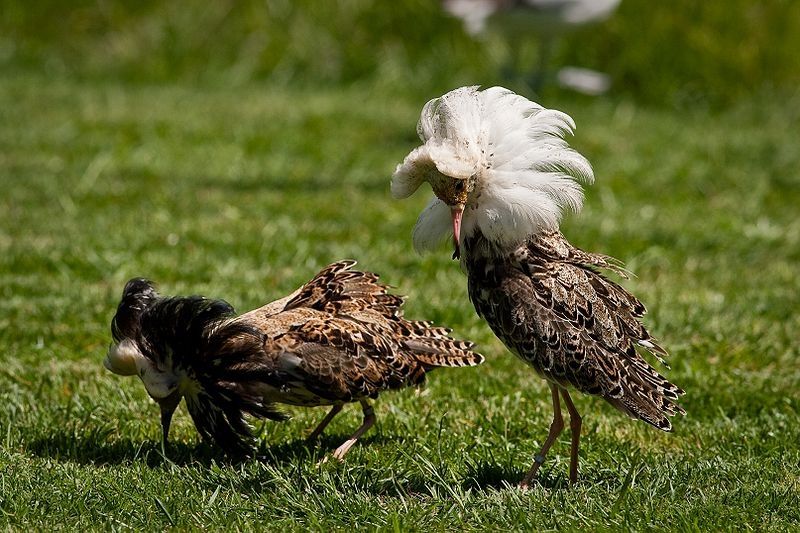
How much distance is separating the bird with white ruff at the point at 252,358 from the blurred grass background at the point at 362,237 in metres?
0.25

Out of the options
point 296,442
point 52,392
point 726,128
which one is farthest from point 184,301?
point 726,128

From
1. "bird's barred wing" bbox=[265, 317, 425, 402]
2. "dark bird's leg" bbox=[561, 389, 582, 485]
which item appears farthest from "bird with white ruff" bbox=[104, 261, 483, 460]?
"dark bird's leg" bbox=[561, 389, 582, 485]

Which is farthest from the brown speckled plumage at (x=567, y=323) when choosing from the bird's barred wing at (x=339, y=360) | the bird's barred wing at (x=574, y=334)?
the bird's barred wing at (x=339, y=360)

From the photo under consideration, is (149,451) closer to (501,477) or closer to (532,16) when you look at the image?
(501,477)

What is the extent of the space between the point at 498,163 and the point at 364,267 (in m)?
3.30

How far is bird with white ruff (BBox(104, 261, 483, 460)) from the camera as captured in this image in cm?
486

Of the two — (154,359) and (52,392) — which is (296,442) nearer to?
(154,359)

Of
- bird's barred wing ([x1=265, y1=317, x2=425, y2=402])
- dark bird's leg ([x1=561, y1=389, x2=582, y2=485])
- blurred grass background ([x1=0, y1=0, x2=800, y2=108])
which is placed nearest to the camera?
dark bird's leg ([x1=561, y1=389, x2=582, y2=485])

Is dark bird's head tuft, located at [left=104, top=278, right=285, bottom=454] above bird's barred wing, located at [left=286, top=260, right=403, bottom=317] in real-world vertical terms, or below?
below

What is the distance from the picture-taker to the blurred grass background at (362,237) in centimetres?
447

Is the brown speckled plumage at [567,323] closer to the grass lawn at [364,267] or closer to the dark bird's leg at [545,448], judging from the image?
the dark bird's leg at [545,448]

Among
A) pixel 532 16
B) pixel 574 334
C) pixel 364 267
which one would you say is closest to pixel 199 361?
pixel 574 334

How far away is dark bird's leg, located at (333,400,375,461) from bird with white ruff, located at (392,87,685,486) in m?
0.80

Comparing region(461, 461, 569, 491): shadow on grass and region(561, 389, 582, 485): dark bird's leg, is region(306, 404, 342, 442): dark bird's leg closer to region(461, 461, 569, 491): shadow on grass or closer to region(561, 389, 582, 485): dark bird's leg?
region(461, 461, 569, 491): shadow on grass
